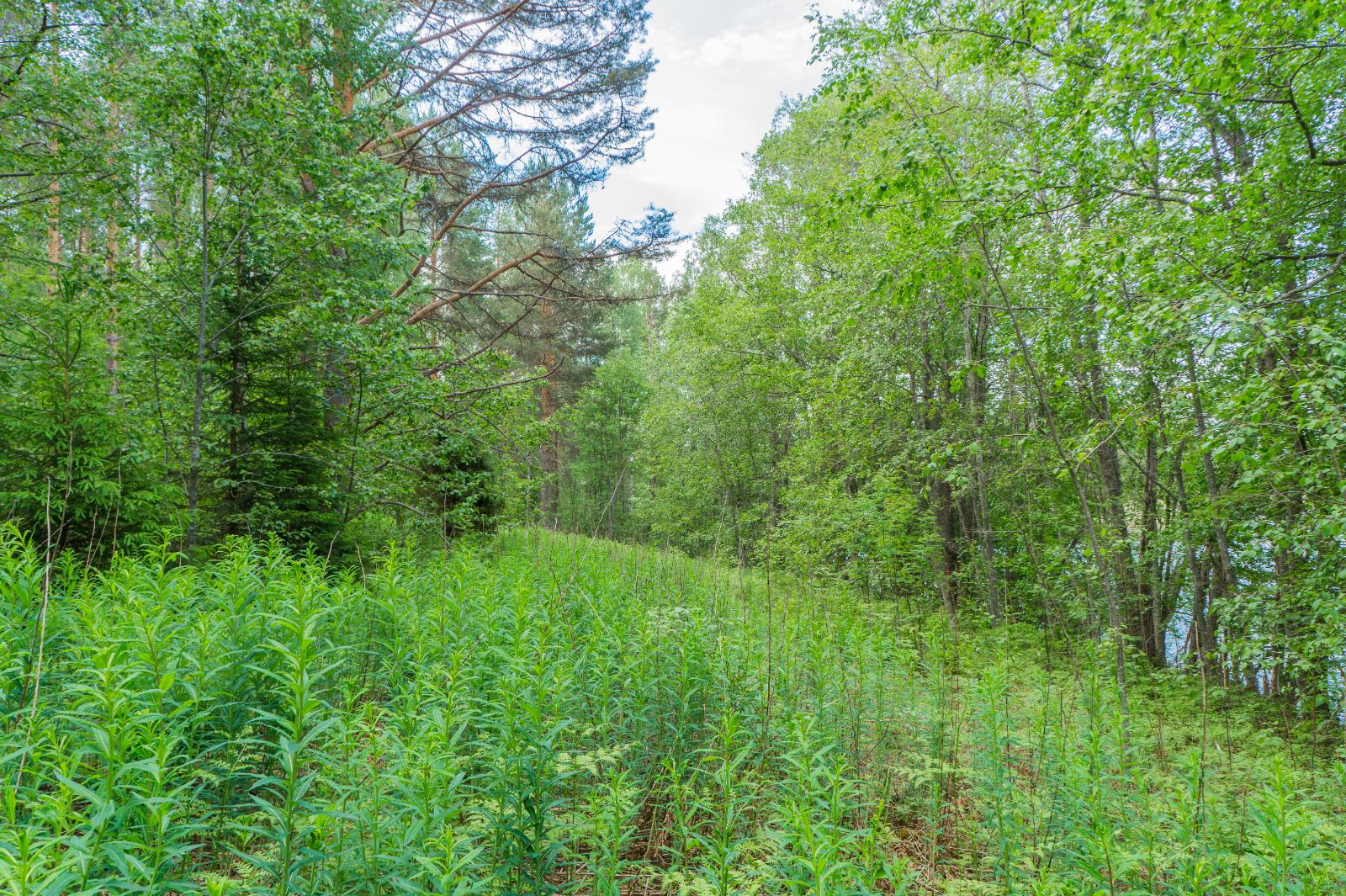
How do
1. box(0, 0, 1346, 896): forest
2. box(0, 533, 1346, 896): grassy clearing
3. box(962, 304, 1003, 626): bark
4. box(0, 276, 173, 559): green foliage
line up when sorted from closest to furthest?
box(0, 533, 1346, 896): grassy clearing
box(0, 0, 1346, 896): forest
box(0, 276, 173, 559): green foliage
box(962, 304, 1003, 626): bark

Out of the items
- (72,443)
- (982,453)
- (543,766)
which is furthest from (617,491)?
(982,453)

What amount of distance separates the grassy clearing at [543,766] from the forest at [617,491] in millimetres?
42

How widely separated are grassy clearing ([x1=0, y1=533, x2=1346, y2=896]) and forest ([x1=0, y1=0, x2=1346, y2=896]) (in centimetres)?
4

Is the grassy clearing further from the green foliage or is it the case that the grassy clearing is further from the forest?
the green foliage

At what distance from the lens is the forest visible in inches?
90.4

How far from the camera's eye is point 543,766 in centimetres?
231

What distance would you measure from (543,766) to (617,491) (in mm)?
5676

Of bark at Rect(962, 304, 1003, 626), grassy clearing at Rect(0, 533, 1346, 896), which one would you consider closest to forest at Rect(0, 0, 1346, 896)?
grassy clearing at Rect(0, 533, 1346, 896)

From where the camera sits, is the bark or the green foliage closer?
the green foliage

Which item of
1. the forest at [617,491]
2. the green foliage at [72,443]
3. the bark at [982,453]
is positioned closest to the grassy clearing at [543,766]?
the forest at [617,491]

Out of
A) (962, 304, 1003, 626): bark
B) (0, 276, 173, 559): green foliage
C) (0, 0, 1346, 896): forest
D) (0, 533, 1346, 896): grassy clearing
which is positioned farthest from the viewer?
(962, 304, 1003, 626): bark

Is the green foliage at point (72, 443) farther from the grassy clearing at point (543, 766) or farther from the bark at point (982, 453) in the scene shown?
the bark at point (982, 453)

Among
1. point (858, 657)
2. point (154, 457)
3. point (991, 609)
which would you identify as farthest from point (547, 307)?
point (858, 657)

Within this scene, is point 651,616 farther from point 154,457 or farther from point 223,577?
point 154,457
